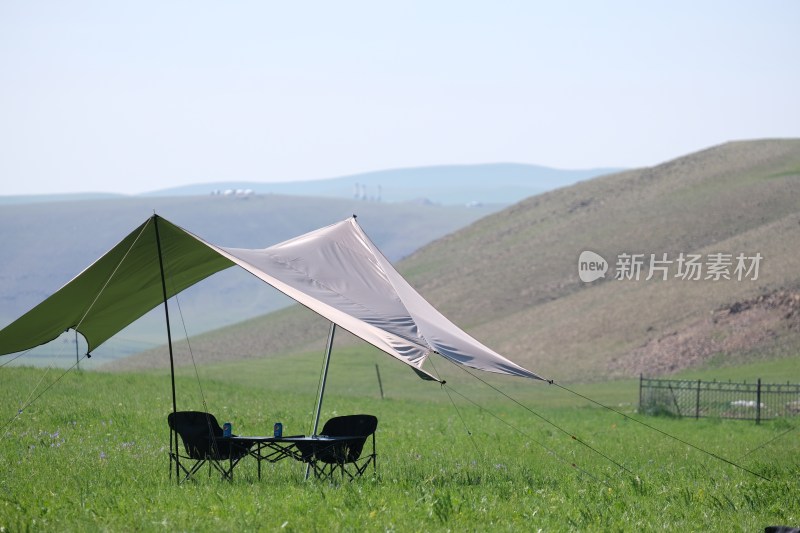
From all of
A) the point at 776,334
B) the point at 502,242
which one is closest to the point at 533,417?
the point at 776,334

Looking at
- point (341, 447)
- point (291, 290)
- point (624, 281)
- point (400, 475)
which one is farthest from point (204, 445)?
point (624, 281)

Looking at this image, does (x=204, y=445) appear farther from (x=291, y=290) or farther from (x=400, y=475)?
(x=400, y=475)

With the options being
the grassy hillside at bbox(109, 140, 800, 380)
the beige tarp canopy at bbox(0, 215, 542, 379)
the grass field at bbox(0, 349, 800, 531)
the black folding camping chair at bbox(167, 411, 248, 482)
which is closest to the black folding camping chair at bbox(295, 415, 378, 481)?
the grass field at bbox(0, 349, 800, 531)

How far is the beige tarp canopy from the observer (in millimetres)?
12711

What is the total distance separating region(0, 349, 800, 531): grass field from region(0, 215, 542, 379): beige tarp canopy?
4.84 ft

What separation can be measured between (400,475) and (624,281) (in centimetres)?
5745

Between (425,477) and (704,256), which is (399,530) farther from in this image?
(704,256)

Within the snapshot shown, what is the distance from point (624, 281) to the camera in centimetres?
6906

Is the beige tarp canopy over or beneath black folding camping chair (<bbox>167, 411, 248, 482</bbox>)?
over

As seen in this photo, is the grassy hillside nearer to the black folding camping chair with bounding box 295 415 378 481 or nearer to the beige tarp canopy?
the beige tarp canopy

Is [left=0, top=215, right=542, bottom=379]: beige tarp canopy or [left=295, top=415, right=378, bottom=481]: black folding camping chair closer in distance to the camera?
[left=295, top=415, right=378, bottom=481]: black folding camping chair

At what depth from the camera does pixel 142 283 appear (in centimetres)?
1480

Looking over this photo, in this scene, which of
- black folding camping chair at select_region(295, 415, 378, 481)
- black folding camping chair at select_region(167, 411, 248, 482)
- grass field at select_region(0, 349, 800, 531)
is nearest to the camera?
grass field at select_region(0, 349, 800, 531)

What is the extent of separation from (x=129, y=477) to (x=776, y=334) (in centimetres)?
4196
